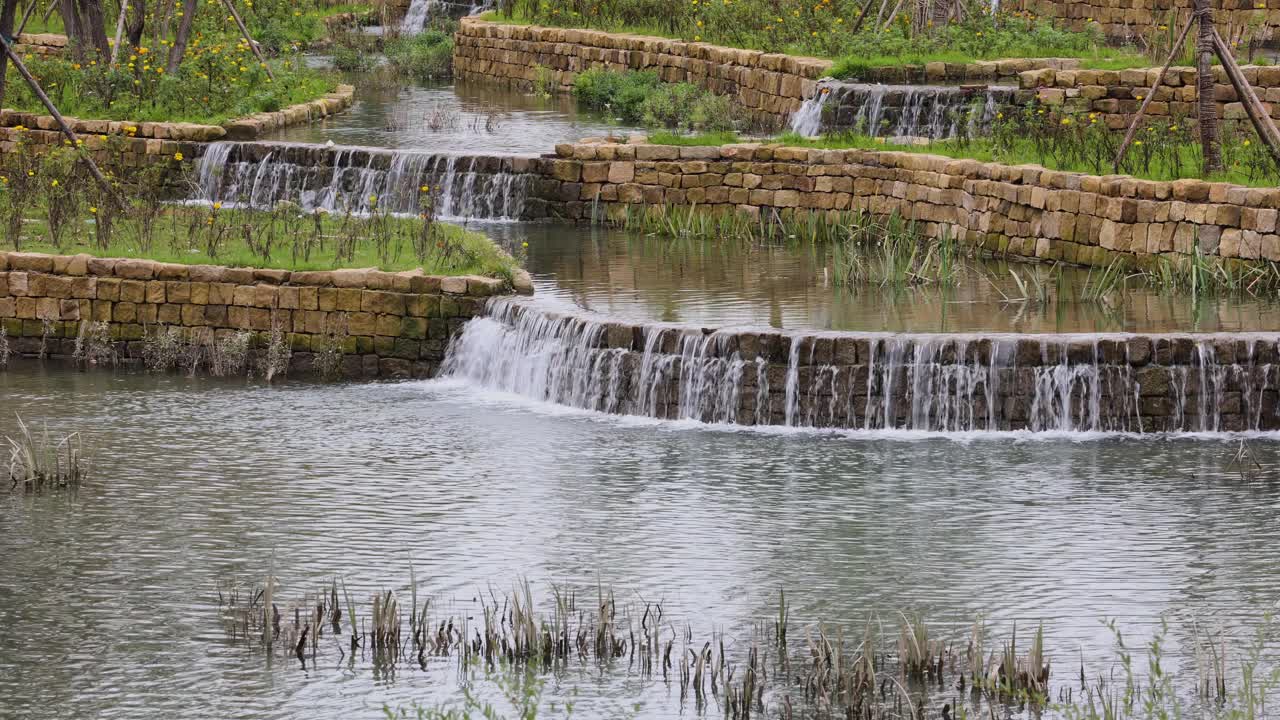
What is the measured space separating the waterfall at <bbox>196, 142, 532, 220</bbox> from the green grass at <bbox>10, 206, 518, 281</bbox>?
267 centimetres

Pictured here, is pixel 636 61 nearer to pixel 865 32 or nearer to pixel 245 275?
pixel 865 32

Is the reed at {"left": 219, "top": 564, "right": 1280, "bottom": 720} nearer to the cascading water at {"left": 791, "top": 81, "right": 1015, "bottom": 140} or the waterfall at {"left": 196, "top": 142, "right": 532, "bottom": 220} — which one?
the waterfall at {"left": 196, "top": 142, "right": 532, "bottom": 220}

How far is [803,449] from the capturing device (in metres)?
14.9

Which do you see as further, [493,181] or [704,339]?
[493,181]

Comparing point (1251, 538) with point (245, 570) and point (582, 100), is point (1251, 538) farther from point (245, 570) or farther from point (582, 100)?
point (582, 100)

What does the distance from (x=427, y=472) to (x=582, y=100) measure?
1774 cm

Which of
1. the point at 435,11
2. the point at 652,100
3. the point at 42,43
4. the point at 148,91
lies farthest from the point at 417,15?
the point at 148,91

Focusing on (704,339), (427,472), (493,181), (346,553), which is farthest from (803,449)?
(493,181)

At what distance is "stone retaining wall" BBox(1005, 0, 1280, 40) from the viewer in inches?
1184

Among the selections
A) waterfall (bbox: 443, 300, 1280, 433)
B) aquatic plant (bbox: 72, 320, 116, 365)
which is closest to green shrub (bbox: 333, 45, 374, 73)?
aquatic plant (bbox: 72, 320, 116, 365)

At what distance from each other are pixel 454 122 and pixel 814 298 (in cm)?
1158

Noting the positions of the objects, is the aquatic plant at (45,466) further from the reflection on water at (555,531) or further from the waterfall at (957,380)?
the waterfall at (957,380)

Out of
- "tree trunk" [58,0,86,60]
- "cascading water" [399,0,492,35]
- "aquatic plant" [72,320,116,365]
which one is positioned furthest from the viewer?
"cascading water" [399,0,492,35]

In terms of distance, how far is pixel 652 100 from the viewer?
2772 centimetres
